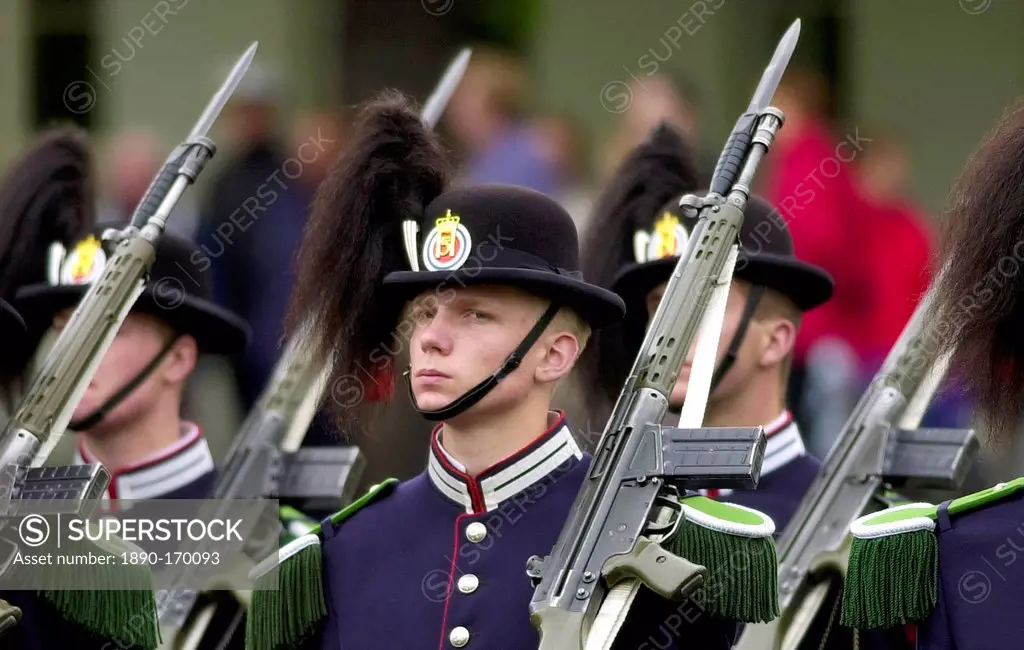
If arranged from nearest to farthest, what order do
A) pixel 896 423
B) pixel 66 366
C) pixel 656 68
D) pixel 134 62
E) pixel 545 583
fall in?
1. pixel 545 583
2. pixel 66 366
3. pixel 896 423
4. pixel 656 68
5. pixel 134 62

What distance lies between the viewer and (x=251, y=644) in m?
5.67

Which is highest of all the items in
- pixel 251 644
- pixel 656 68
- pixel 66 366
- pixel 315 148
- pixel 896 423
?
pixel 656 68

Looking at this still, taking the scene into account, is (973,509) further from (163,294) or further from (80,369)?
(163,294)

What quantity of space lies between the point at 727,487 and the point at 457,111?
564 cm

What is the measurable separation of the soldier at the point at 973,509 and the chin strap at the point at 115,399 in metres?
2.72

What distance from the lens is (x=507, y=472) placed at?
5.56 meters

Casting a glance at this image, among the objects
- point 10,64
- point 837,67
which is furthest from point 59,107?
point 837,67

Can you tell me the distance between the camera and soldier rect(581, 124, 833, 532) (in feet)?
22.5

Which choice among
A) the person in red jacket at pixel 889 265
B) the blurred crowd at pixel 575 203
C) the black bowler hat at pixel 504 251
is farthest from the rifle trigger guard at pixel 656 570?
the person in red jacket at pixel 889 265

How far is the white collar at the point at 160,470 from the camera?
7305 millimetres

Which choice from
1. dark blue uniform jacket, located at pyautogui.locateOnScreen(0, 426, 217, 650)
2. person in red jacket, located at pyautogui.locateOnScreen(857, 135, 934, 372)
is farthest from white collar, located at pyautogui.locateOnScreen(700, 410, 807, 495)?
person in red jacket, located at pyautogui.locateOnScreen(857, 135, 934, 372)

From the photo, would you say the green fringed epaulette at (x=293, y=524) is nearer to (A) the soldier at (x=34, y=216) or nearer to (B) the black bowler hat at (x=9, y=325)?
(A) the soldier at (x=34, y=216)

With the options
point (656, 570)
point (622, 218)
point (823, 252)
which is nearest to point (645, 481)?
point (656, 570)

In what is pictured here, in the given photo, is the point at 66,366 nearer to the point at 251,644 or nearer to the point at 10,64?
the point at 251,644
